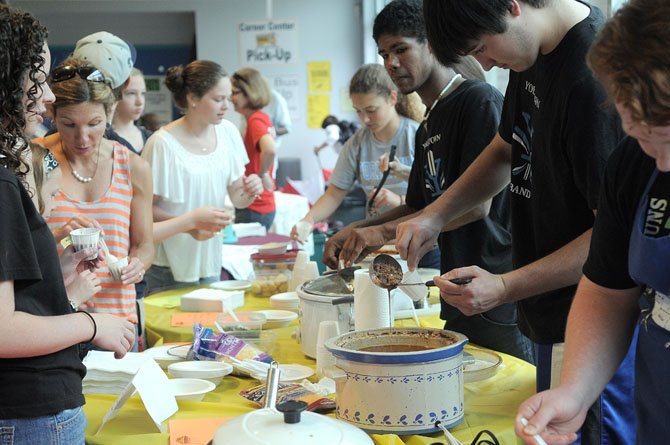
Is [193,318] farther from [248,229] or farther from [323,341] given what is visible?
[248,229]

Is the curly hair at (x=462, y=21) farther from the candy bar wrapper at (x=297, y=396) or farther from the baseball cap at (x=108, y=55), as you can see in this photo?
the baseball cap at (x=108, y=55)

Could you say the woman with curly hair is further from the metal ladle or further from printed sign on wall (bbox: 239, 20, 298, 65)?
printed sign on wall (bbox: 239, 20, 298, 65)

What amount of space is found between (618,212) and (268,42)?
8217 mm

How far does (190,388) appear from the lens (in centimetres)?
190

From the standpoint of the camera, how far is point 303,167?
30.6 feet

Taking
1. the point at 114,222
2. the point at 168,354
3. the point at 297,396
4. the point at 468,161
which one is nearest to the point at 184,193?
the point at 114,222

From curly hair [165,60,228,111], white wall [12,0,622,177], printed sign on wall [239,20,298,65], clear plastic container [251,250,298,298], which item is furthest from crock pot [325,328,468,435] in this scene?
printed sign on wall [239,20,298,65]

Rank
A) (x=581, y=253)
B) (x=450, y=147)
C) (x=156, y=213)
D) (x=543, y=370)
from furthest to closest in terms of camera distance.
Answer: (x=156, y=213)
(x=450, y=147)
(x=543, y=370)
(x=581, y=253)

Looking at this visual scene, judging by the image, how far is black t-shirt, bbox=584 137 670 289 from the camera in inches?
46.4

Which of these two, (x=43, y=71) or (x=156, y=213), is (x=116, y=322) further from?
(x=156, y=213)

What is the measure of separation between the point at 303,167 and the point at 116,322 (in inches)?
306

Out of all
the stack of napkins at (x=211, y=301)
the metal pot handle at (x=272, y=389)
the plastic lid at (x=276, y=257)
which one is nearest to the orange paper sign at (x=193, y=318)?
the stack of napkins at (x=211, y=301)

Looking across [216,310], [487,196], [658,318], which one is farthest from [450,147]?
[658,318]

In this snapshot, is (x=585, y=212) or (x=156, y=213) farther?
(x=156, y=213)
